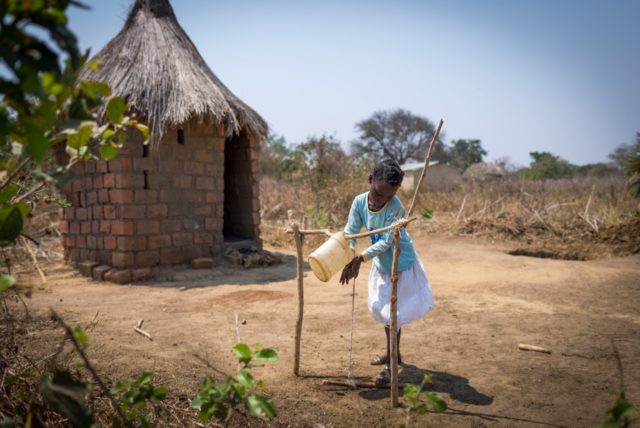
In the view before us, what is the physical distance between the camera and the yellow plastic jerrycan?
2793mm

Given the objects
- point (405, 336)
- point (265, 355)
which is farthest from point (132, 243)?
point (265, 355)

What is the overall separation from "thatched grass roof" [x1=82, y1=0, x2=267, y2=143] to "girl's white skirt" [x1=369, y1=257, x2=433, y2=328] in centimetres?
426

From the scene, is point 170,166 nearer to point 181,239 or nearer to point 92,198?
point 181,239

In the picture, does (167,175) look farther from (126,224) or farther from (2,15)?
(2,15)

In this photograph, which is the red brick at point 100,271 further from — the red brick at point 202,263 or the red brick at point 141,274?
the red brick at point 202,263

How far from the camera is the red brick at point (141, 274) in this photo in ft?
20.8

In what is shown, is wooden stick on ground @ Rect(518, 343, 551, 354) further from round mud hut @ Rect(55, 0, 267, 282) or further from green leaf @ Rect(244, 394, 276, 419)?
round mud hut @ Rect(55, 0, 267, 282)

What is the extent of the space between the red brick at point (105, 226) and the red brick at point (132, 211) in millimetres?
342

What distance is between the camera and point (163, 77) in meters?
6.75

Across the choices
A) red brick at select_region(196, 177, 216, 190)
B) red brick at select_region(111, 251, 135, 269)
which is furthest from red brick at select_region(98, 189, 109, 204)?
red brick at select_region(196, 177, 216, 190)

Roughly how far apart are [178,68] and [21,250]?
374cm

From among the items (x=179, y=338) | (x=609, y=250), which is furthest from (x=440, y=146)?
(x=179, y=338)

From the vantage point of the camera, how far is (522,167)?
31156mm

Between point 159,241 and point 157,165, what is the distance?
3.52 feet
